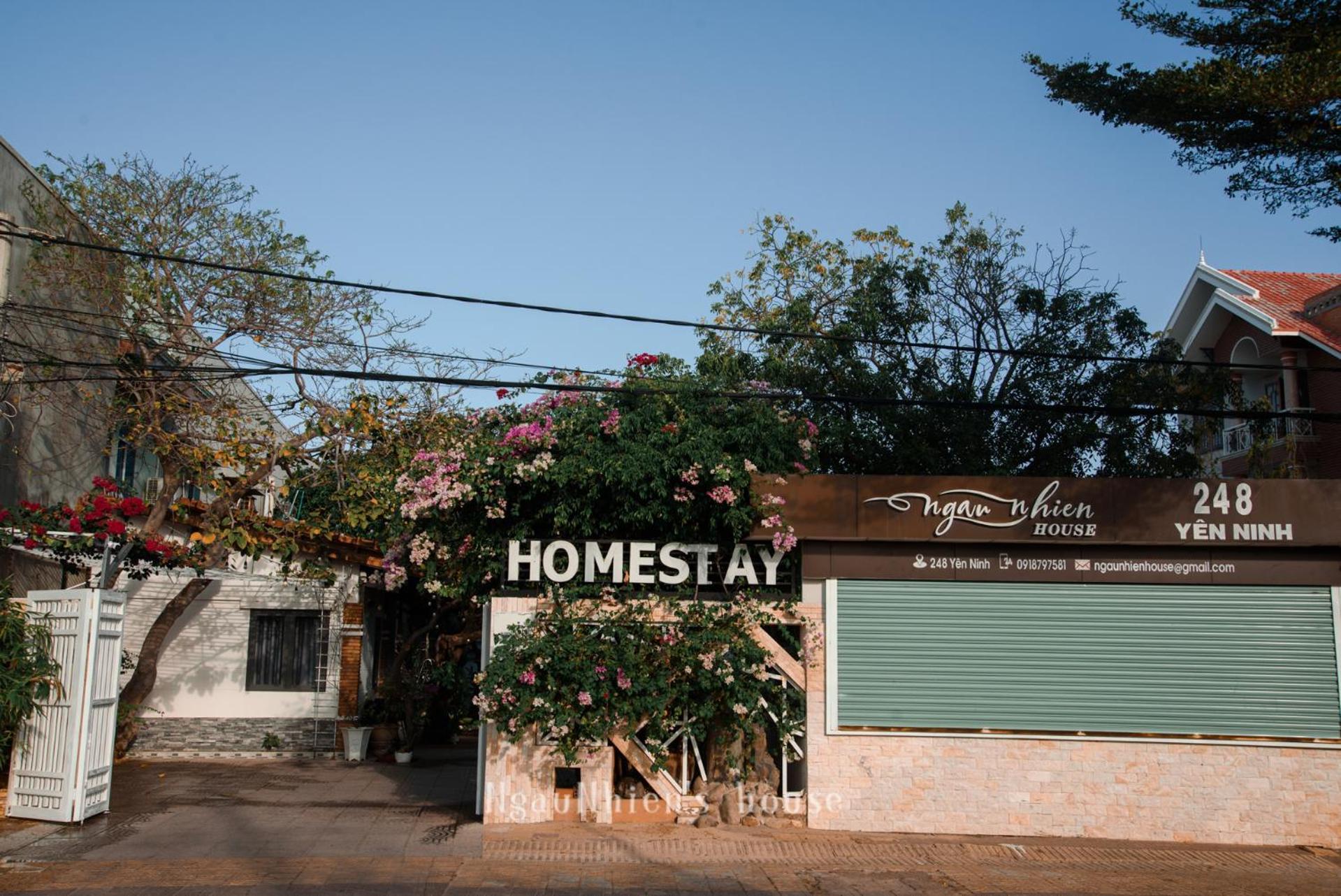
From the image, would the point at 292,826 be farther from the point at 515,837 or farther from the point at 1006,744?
the point at 1006,744

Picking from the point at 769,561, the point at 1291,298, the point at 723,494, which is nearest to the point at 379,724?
the point at 769,561

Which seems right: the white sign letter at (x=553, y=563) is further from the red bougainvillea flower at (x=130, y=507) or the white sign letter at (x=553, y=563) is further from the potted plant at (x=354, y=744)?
the potted plant at (x=354, y=744)

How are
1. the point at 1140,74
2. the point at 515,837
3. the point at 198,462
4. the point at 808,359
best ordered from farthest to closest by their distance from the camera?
the point at 808,359 → the point at 198,462 → the point at 1140,74 → the point at 515,837

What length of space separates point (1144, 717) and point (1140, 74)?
723cm

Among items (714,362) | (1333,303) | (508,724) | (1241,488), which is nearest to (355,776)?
(508,724)

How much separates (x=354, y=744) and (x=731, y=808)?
8120 mm

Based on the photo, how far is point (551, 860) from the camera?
10.3 m

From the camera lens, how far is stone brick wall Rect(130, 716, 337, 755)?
17516mm

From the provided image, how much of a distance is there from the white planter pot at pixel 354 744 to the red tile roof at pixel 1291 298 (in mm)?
18110

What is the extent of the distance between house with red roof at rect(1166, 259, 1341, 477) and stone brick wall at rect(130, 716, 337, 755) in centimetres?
1621

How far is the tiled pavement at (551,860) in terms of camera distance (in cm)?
936

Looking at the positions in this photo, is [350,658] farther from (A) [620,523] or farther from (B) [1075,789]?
(B) [1075,789]

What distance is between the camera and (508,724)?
1134cm

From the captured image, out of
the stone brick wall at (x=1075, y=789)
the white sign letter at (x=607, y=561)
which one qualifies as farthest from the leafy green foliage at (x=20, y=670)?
the stone brick wall at (x=1075, y=789)
